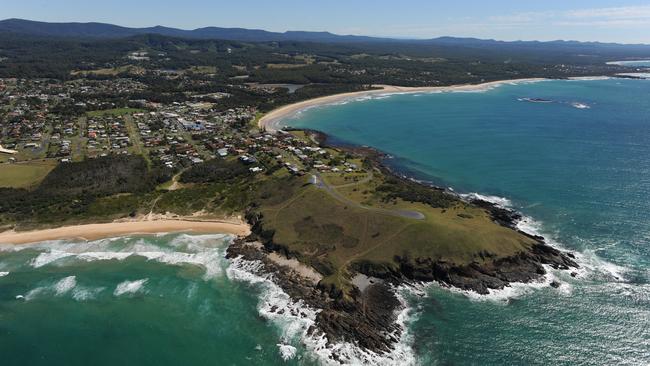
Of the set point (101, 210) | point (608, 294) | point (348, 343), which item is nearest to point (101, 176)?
point (101, 210)

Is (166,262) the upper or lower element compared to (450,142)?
lower

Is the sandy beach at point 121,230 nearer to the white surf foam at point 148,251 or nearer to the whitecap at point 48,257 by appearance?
the white surf foam at point 148,251

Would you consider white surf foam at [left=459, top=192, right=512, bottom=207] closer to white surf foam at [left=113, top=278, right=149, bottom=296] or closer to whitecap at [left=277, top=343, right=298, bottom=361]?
whitecap at [left=277, top=343, right=298, bottom=361]

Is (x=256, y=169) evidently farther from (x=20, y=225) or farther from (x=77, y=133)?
(x=77, y=133)

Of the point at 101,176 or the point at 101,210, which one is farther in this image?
the point at 101,176

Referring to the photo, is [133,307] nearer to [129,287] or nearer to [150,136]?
[129,287]

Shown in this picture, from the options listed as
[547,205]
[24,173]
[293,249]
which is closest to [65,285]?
[293,249]

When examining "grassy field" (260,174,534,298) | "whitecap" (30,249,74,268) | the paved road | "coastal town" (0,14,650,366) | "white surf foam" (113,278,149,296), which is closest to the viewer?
"coastal town" (0,14,650,366)

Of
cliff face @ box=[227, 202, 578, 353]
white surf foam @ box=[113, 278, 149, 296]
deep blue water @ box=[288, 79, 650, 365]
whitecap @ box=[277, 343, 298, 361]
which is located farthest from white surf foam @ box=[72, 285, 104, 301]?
deep blue water @ box=[288, 79, 650, 365]
